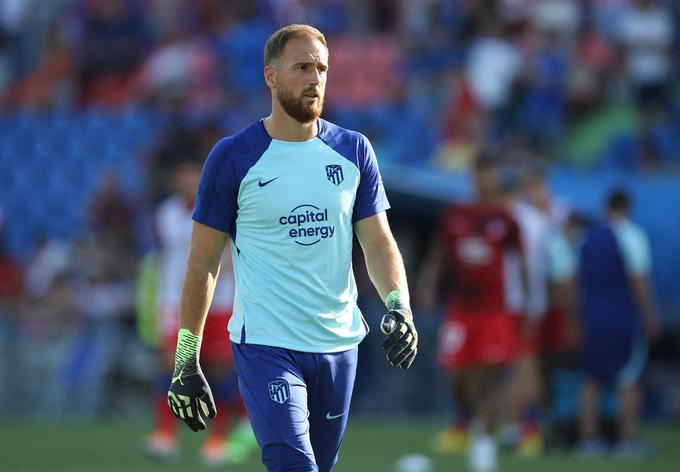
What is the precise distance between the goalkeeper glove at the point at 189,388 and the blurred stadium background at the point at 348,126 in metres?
6.72

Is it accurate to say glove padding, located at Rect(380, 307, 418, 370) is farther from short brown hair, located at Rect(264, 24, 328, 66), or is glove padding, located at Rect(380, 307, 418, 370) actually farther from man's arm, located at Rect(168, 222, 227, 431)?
short brown hair, located at Rect(264, 24, 328, 66)

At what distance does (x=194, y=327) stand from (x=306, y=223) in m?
0.70

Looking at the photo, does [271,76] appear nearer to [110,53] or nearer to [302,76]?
[302,76]

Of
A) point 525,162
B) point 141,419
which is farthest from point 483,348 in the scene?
point 141,419

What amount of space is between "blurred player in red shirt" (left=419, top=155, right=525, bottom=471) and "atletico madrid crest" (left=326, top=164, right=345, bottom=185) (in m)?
6.20

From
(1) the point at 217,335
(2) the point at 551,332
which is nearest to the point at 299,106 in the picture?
(1) the point at 217,335

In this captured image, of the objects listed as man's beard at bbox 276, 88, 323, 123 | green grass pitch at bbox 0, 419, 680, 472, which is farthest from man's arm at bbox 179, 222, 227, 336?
green grass pitch at bbox 0, 419, 680, 472

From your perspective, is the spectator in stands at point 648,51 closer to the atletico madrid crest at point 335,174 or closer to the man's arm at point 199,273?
the atletico madrid crest at point 335,174

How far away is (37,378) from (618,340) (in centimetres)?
754

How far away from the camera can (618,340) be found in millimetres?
13805

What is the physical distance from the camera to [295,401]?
639 centimetres

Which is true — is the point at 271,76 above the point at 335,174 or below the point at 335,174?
above

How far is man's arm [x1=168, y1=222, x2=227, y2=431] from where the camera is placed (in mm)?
6512

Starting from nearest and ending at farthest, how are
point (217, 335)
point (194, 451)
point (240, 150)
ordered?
point (240, 150)
point (217, 335)
point (194, 451)
